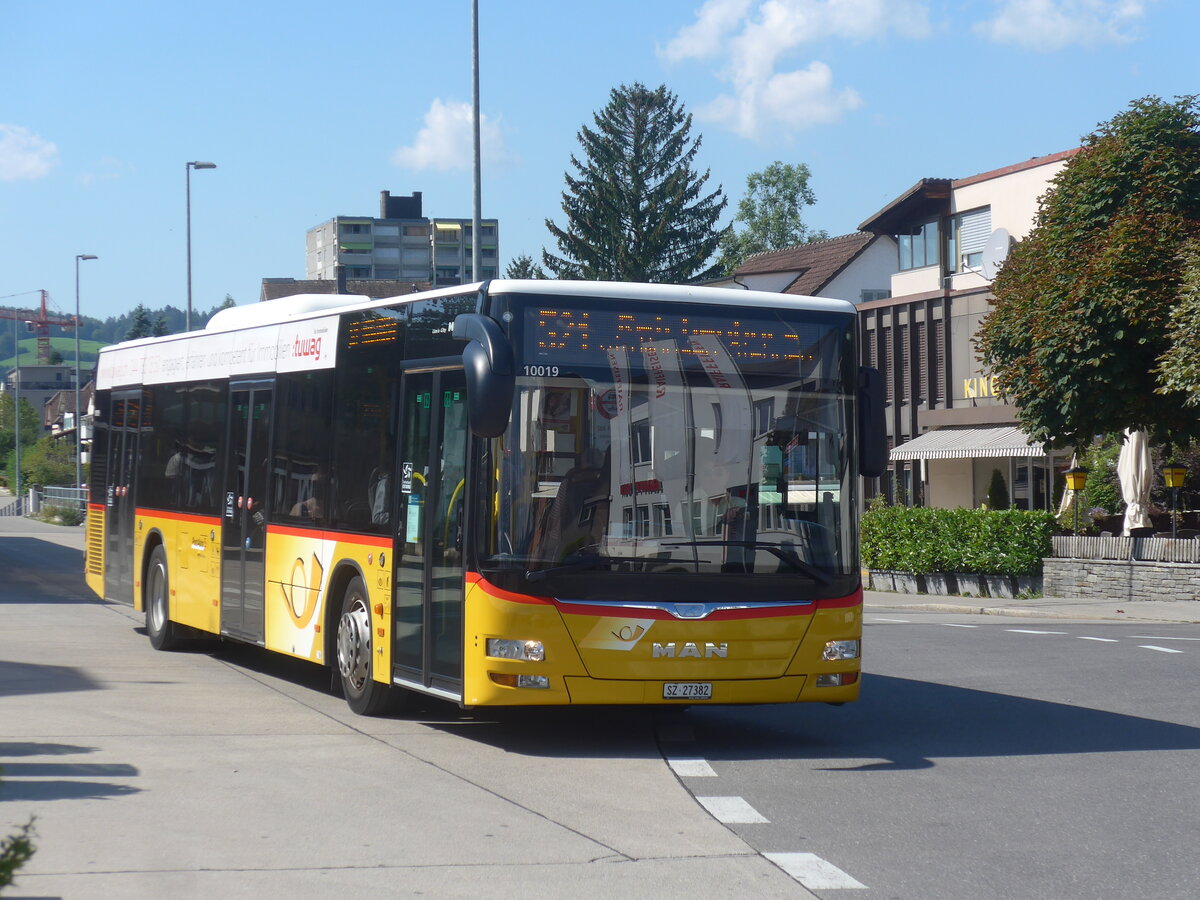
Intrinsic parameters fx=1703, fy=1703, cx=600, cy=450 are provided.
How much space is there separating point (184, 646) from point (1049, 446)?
63.2 feet

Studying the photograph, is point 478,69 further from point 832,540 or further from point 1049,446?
point 832,540

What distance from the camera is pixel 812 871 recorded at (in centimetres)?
706

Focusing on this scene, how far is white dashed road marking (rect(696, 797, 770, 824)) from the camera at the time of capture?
8.19 meters

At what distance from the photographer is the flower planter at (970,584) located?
30.5 m

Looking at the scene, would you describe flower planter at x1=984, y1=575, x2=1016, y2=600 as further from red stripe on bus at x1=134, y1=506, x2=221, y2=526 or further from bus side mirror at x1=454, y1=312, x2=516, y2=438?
bus side mirror at x1=454, y1=312, x2=516, y2=438

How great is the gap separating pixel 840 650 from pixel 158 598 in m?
8.15

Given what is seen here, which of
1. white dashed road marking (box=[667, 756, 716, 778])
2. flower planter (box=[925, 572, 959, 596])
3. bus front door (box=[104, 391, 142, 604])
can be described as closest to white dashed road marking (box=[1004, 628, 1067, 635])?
flower planter (box=[925, 572, 959, 596])

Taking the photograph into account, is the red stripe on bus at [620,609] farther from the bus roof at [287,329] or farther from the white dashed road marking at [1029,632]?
the white dashed road marking at [1029,632]

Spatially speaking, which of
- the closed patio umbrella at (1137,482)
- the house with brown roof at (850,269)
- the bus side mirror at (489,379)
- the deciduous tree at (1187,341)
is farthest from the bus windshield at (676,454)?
the house with brown roof at (850,269)

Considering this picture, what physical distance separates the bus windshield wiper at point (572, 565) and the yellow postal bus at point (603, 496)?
13 mm

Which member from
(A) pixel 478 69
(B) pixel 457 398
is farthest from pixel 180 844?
(A) pixel 478 69

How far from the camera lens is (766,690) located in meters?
10.3

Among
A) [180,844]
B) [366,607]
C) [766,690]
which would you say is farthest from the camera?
[366,607]

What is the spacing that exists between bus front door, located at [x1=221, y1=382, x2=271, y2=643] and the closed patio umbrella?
20423mm
